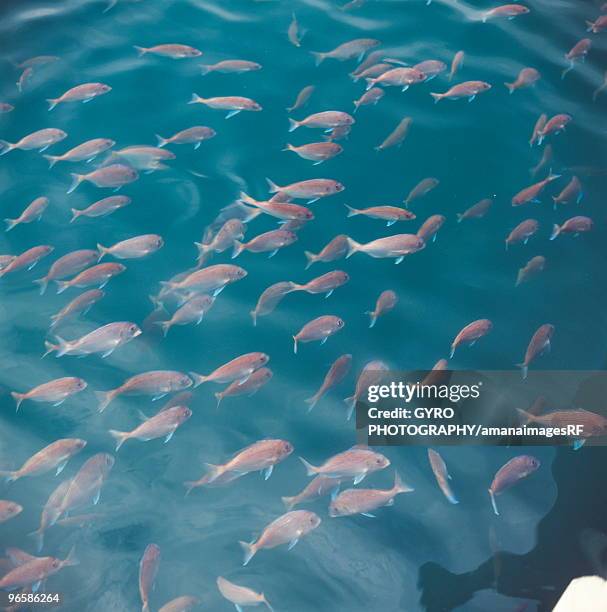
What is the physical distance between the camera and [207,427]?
14.8 ft

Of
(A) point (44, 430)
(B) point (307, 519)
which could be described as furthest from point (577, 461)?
(A) point (44, 430)

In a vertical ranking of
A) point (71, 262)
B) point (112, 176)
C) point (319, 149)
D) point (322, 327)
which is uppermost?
point (319, 149)

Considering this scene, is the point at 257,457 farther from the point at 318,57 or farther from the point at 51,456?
the point at 318,57

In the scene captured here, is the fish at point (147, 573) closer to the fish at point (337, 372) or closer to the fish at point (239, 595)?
the fish at point (239, 595)

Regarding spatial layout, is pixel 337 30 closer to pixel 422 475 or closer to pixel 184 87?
pixel 184 87

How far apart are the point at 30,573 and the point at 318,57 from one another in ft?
19.4

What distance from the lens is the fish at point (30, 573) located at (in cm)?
337

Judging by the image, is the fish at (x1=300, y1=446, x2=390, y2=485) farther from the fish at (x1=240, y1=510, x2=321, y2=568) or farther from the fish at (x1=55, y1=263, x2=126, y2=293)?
the fish at (x1=55, y1=263, x2=126, y2=293)

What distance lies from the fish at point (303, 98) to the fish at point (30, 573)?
4.94 meters

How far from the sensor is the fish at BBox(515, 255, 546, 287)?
4977mm

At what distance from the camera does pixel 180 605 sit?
3418 mm

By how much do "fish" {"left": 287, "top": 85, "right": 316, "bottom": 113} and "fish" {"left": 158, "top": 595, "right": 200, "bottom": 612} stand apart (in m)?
4.93

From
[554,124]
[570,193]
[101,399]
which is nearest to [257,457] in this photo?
[101,399]

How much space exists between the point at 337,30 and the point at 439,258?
3688 mm
